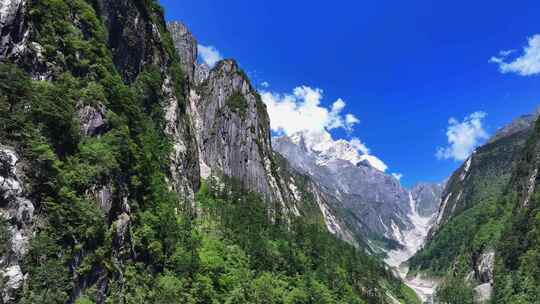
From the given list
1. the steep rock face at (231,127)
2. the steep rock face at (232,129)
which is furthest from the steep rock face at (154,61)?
the steep rock face at (232,129)

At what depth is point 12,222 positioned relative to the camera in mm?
34375

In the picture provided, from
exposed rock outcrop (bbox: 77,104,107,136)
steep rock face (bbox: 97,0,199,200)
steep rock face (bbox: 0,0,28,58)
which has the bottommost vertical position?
exposed rock outcrop (bbox: 77,104,107,136)

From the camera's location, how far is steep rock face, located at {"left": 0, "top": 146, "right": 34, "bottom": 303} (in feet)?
103

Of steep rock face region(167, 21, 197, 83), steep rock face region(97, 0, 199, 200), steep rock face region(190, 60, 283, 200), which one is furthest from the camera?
steep rock face region(167, 21, 197, 83)

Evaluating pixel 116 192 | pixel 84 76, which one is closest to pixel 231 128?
pixel 84 76

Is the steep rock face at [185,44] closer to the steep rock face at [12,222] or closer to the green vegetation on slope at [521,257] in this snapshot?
the green vegetation on slope at [521,257]

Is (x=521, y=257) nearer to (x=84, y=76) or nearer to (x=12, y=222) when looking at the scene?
(x=84, y=76)

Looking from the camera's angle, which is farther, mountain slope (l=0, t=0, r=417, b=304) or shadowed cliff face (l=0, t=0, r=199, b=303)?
mountain slope (l=0, t=0, r=417, b=304)

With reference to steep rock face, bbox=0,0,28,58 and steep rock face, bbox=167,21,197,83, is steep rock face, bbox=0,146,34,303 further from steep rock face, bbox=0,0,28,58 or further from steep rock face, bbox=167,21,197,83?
steep rock face, bbox=167,21,197,83

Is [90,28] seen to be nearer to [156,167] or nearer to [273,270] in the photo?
[156,167]

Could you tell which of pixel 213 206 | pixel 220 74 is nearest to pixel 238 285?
pixel 213 206

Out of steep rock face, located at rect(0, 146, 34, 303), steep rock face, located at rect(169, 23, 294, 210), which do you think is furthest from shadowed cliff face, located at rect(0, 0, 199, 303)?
steep rock face, located at rect(169, 23, 294, 210)

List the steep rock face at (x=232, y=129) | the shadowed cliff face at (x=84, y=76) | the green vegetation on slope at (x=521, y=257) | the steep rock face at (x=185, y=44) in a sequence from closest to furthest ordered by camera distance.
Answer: the shadowed cliff face at (x=84, y=76) → the green vegetation on slope at (x=521, y=257) → the steep rock face at (x=232, y=129) → the steep rock face at (x=185, y=44)

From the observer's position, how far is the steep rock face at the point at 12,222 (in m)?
31.2
